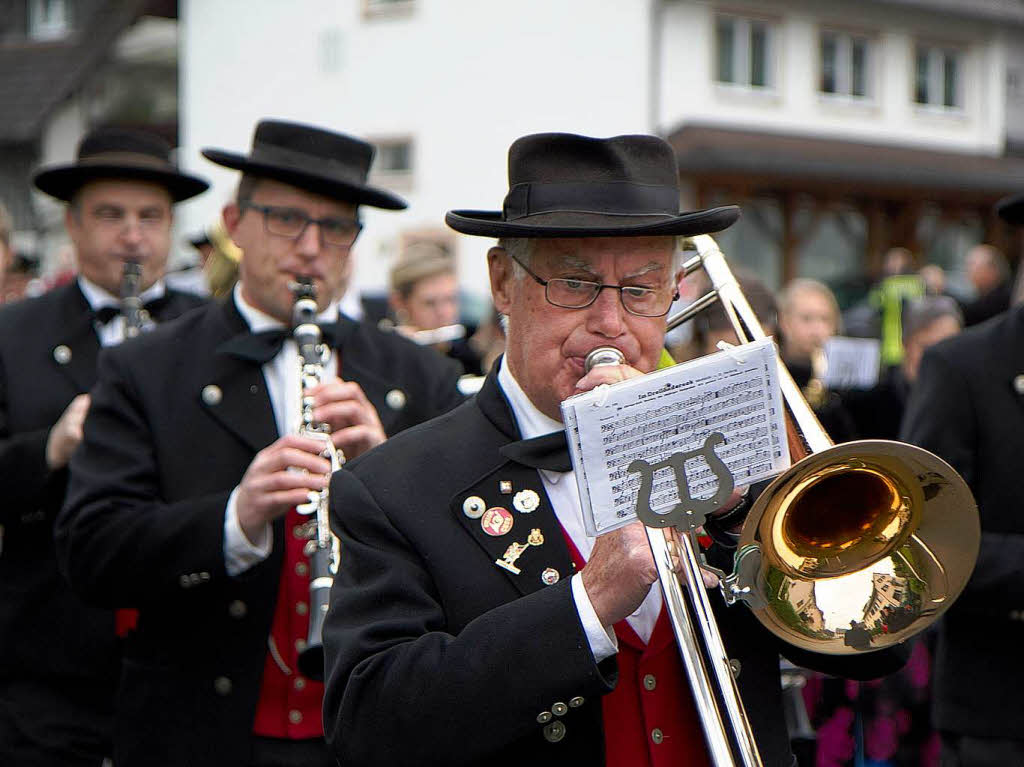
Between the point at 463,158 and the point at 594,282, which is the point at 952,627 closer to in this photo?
the point at 594,282

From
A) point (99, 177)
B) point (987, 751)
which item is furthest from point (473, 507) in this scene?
point (99, 177)

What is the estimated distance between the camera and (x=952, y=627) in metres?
4.28

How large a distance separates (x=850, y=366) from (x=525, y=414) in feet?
17.9

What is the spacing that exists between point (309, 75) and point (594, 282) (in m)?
23.8

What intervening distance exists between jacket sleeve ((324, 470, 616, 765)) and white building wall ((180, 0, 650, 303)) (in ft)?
67.1

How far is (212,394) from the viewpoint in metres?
4.17

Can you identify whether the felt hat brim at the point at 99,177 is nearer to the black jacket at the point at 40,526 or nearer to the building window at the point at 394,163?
the black jacket at the point at 40,526

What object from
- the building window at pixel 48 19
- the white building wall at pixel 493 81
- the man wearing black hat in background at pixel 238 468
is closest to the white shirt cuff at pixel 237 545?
the man wearing black hat in background at pixel 238 468

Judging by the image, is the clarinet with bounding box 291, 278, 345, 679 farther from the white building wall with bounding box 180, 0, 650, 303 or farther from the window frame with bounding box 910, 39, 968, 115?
the window frame with bounding box 910, 39, 968, 115

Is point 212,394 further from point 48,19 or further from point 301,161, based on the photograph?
point 48,19

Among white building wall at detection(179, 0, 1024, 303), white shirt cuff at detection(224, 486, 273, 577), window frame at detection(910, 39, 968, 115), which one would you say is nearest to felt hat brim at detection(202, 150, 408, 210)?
white shirt cuff at detection(224, 486, 273, 577)

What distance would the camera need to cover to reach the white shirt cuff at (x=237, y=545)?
12.7ft

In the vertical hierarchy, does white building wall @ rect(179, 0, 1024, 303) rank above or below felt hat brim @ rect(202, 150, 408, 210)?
above

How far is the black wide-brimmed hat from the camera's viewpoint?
4.52 meters
